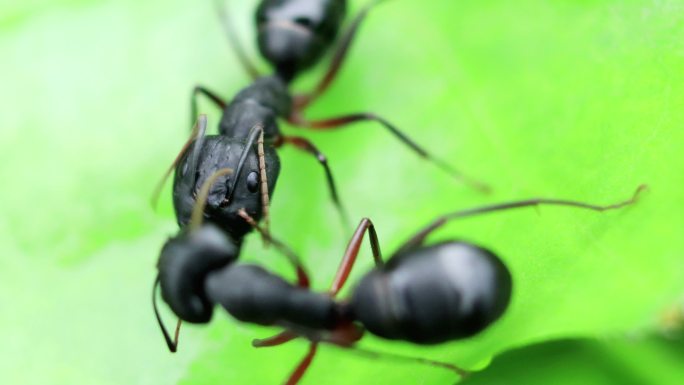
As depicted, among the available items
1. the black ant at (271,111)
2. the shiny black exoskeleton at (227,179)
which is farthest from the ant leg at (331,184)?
the shiny black exoskeleton at (227,179)

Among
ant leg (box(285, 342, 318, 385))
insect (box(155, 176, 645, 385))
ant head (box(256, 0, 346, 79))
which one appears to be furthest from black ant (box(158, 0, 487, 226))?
ant leg (box(285, 342, 318, 385))

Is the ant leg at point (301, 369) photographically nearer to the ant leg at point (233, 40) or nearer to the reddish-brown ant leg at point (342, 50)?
the reddish-brown ant leg at point (342, 50)

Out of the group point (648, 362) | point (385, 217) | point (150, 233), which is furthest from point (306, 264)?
point (648, 362)

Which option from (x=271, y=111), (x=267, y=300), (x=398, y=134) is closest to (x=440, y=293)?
(x=267, y=300)

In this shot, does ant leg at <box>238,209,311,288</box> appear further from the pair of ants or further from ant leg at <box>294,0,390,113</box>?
ant leg at <box>294,0,390,113</box>

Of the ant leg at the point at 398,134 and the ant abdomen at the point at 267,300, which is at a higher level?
the ant leg at the point at 398,134

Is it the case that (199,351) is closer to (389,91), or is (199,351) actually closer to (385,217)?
(385,217)

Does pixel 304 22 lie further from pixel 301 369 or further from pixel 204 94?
pixel 301 369
